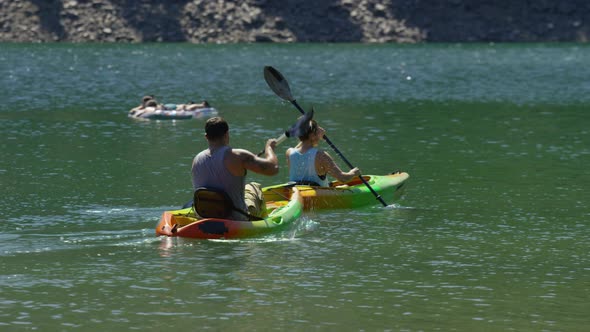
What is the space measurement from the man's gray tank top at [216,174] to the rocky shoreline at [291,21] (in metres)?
99.5

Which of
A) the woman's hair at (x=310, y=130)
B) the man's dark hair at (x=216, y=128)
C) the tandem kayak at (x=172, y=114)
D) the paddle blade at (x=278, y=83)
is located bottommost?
the tandem kayak at (x=172, y=114)

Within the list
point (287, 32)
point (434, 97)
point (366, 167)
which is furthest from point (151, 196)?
point (287, 32)

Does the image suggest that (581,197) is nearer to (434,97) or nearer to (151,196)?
(151,196)

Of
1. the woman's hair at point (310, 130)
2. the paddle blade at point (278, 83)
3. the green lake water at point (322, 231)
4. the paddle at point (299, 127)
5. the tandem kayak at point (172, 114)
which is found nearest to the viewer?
the green lake water at point (322, 231)

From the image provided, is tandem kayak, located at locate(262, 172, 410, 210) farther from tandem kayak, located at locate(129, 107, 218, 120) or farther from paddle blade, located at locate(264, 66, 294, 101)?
tandem kayak, located at locate(129, 107, 218, 120)

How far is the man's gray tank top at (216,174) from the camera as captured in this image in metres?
18.7

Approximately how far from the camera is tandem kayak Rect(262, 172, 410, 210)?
2212 cm

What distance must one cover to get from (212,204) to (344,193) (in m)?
4.26

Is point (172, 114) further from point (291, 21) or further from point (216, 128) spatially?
point (291, 21)

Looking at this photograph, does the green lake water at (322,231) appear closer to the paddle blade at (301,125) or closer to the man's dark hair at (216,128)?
the paddle blade at (301,125)

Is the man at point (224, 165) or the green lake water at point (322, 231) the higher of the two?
the man at point (224, 165)

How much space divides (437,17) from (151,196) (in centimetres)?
9978

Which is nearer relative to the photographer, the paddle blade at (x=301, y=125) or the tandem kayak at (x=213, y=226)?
the tandem kayak at (x=213, y=226)

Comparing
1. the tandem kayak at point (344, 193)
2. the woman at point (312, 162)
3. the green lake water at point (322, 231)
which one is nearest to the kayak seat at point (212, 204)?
the green lake water at point (322, 231)
